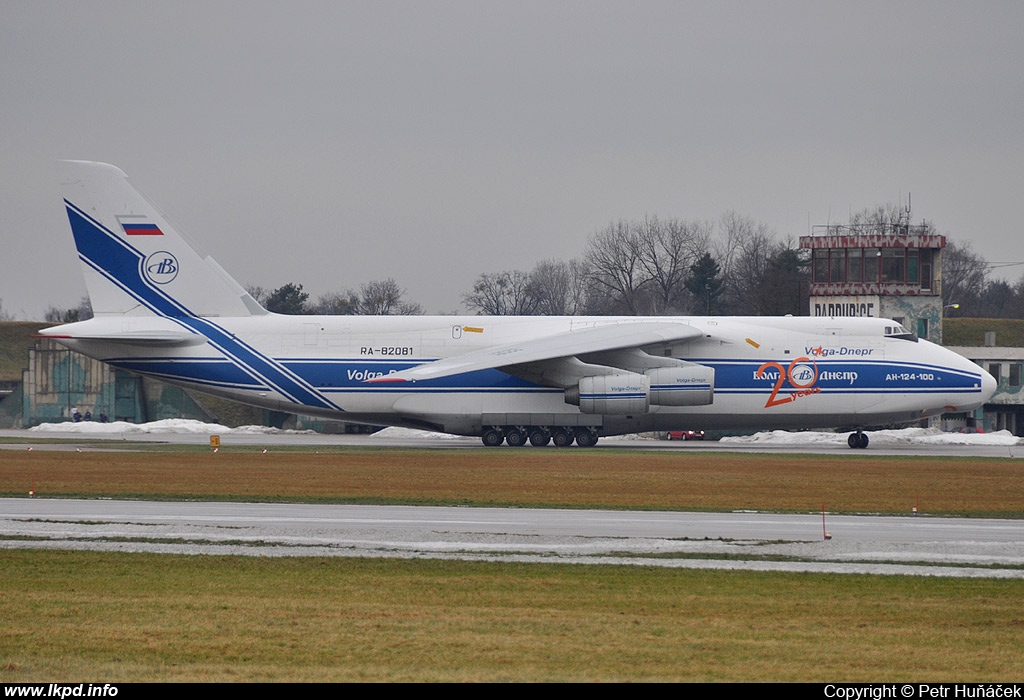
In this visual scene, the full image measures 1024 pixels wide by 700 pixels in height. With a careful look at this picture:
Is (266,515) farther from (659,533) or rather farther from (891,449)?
(891,449)

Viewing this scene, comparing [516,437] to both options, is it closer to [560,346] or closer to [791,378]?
[560,346]

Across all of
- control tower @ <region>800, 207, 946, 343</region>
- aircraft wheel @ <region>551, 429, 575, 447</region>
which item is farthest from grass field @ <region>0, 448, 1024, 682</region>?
control tower @ <region>800, 207, 946, 343</region>

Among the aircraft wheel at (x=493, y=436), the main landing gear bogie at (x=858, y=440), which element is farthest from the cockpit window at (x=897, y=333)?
the aircraft wheel at (x=493, y=436)

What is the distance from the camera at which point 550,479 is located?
86.6 feet

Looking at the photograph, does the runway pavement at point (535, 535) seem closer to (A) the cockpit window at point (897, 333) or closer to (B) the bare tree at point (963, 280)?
(A) the cockpit window at point (897, 333)

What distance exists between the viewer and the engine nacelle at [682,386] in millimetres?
37406

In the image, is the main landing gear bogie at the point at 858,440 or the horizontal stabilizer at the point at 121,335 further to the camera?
the main landing gear bogie at the point at 858,440

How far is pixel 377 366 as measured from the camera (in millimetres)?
38562

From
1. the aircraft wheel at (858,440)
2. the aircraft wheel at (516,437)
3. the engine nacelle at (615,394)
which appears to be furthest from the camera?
the aircraft wheel at (858,440)

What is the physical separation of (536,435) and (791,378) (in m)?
8.12

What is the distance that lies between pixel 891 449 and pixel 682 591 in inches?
1135

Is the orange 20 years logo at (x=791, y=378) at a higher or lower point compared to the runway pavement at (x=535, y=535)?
higher

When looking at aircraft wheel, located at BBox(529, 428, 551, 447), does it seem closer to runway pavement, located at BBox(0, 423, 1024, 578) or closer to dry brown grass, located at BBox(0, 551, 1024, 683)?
runway pavement, located at BBox(0, 423, 1024, 578)
